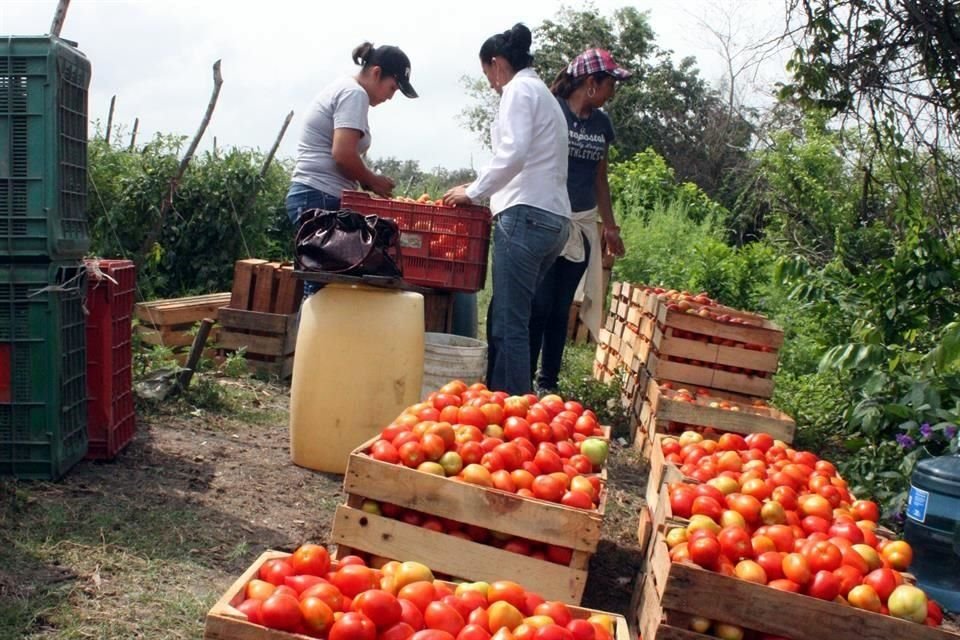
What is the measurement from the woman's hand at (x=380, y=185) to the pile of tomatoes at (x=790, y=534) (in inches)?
119

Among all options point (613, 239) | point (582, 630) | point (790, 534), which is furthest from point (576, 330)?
point (582, 630)

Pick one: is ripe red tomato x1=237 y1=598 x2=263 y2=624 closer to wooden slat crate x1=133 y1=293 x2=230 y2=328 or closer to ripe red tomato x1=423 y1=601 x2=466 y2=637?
ripe red tomato x1=423 y1=601 x2=466 y2=637

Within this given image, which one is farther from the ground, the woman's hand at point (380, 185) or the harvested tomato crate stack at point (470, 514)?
the woman's hand at point (380, 185)

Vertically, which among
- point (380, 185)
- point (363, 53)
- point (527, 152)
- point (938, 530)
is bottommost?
point (938, 530)

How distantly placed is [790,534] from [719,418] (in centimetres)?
260

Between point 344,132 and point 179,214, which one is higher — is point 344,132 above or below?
above

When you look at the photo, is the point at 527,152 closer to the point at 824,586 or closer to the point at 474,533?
the point at 474,533

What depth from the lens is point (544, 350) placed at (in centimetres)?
679

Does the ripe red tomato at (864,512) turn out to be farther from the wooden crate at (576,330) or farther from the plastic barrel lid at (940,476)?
the wooden crate at (576,330)

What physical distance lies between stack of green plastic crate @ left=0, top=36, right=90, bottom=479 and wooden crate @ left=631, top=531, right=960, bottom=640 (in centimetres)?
281

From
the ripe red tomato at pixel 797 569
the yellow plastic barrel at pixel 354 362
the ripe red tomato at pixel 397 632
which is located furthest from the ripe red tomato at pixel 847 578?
the yellow plastic barrel at pixel 354 362

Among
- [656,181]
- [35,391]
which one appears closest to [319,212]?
[35,391]

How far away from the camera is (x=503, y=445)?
353cm

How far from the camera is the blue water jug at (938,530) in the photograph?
4.31 meters
